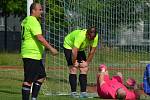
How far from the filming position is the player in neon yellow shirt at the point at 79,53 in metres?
11.8

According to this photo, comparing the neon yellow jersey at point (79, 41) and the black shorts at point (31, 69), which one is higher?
the neon yellow jersey at point (79, 41)

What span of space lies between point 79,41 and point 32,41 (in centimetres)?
233

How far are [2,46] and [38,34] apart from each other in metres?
37.5

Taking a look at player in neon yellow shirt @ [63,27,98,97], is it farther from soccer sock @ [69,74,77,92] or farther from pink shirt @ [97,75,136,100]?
pink shirt @ [97,75,136,100]

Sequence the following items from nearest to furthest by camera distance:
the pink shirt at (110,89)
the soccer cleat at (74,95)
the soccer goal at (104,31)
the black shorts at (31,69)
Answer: the black shorts at (31,69) → the pink shirt at (110,89) → the soccer cleat at (74,95) → the soccer goal at (104,31)

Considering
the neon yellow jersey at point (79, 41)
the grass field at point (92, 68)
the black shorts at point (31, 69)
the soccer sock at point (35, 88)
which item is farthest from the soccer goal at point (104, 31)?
the black shorts at point (31, 69)

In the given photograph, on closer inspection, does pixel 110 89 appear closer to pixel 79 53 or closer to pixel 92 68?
pixel 79 53

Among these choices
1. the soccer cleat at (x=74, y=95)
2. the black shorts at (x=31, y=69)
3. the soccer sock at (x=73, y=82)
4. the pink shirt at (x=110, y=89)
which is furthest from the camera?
the soccer sock at (x=73, y=82)

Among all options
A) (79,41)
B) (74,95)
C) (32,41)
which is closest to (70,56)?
(79,41)

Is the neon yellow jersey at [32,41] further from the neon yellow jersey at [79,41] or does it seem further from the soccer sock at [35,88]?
the neon yellow jersey at [79,41]

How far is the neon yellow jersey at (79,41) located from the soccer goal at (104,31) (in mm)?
884

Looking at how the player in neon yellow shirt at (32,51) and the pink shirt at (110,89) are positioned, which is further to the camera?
the pink shirt at (110,89)

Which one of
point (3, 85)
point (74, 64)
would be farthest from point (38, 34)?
point (3, 85)

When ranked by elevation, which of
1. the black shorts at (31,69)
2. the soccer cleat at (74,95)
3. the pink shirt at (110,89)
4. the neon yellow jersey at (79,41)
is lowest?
the soccer cleat at (74,95)
